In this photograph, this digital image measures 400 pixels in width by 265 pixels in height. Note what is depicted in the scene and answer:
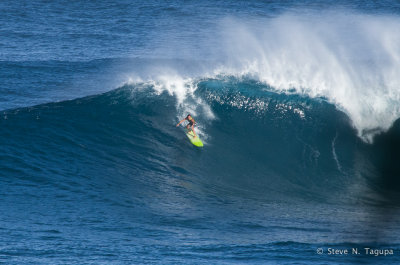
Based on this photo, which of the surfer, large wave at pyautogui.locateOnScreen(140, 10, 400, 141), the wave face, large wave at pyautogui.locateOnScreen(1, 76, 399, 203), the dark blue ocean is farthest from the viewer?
large wave at pyautogui.locateOnScreen(140, 10, 400, 141)

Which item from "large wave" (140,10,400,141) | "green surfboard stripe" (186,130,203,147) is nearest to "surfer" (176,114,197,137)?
"green surfboard stripe" (186,130,203,147)

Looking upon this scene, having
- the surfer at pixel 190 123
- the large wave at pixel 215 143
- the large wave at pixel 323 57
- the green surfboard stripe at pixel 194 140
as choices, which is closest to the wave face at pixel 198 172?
the large wave at pixel 215 143

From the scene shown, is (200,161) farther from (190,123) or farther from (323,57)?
(323,57)

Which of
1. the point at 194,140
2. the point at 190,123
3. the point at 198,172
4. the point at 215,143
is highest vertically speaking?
the point at 190,123

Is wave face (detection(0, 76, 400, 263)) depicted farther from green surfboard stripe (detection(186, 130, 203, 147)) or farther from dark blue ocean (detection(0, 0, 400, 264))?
green surfboard stripe (detection(186, 130, 203, 147))

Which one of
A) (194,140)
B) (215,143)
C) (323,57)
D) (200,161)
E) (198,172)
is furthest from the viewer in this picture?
(323,57)

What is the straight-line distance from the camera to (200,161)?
20.2 metres

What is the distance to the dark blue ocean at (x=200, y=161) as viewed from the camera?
14266 millimetres

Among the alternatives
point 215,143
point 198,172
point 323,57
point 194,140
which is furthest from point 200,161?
point 323,57

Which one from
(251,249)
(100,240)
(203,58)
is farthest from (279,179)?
(203,58)

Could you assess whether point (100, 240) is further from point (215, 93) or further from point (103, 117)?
point (215, 93)

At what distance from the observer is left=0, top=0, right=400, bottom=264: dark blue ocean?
14.3 meters

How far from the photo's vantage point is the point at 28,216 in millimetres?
15688

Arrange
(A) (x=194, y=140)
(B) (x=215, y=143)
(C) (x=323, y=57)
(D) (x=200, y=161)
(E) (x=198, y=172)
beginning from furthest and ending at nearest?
(C) (x=323, y=57) < (B) (x=215, y=143) < (A) (x=194, y=140) < (D) (x=200, y=161) < (E) (x=198, y=172)
